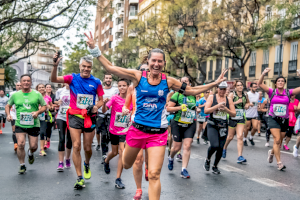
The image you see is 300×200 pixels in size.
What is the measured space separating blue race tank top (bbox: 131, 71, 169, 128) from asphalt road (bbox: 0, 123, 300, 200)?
160 cm

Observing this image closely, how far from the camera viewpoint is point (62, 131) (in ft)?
26.2

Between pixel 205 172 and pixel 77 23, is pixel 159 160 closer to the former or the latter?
pixel 205 172

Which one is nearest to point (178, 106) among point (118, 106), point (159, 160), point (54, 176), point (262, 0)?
point (118, 106)

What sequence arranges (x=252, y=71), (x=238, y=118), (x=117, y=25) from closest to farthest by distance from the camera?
(x=238, y=118) < (x=252, y=71) < (x=117, y=25)

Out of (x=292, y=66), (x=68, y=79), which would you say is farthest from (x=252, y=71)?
(x=68, y=79)

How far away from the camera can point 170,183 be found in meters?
6.76

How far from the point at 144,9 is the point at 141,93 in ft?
176

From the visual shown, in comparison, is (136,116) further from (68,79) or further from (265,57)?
(265,57)

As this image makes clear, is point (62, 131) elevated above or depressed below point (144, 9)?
below

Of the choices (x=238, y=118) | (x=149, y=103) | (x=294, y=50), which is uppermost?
(x=294, y=50)

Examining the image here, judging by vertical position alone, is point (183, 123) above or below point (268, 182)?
above

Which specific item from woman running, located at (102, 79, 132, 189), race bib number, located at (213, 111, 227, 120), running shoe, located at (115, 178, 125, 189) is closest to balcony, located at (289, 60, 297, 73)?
race bib number, located at (213, 111, 227, 120)

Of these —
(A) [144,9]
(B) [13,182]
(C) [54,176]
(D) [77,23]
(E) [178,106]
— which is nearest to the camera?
(B) [13,182]

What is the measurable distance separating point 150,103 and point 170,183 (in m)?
2.63
